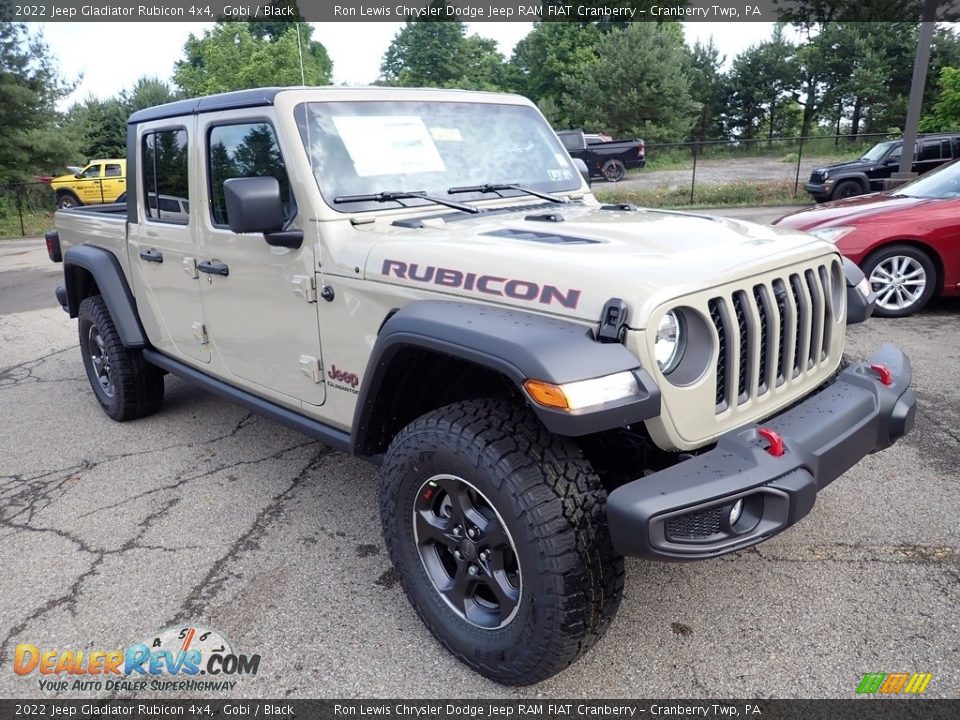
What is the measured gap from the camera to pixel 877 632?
2.51 meters

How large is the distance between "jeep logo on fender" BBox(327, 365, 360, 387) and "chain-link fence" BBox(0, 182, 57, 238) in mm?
19530

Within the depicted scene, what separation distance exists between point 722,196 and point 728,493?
1817cm

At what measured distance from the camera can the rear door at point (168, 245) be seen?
3725 millimetres

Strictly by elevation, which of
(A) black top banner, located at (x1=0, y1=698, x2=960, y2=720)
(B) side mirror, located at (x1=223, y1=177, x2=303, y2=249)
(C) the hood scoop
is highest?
(B) side mirror, located at (x1=223, y1=177, x2=303, y2=249)

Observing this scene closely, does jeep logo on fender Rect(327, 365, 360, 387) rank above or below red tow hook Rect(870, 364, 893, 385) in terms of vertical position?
below

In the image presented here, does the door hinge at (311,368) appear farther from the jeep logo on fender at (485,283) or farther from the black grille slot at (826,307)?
the black grille slot at (826,307)

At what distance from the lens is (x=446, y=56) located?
45.7m

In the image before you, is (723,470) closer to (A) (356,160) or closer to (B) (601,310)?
(B) (601,310)

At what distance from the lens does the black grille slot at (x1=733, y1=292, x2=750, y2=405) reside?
2.29 m

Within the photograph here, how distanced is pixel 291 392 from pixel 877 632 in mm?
2507

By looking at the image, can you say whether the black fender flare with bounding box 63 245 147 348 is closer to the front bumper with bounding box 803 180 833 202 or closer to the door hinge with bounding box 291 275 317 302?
the door hinge with bounding box 291 275 317 302

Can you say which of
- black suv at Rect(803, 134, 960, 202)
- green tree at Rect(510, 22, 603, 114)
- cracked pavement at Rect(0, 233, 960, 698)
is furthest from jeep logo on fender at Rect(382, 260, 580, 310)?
green tree at Rect(510, 22, 603, 114)

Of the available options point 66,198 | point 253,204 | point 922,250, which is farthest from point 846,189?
point 66,198

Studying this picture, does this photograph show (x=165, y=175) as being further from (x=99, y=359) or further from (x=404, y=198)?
(x=99, y=359)
